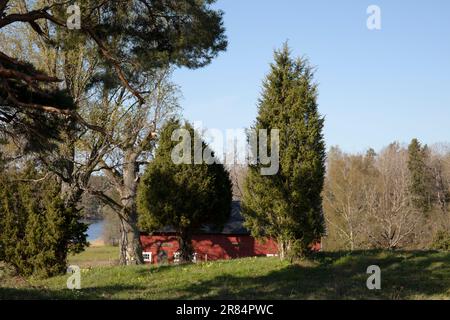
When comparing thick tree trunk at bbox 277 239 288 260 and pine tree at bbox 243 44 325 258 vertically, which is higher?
pine tree at bbox 243 44 325 258

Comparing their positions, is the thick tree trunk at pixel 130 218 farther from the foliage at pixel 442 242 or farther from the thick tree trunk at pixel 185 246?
the foliage at pixel 442 242

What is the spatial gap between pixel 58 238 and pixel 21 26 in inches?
391

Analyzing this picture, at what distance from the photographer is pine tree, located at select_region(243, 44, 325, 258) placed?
1591 cm

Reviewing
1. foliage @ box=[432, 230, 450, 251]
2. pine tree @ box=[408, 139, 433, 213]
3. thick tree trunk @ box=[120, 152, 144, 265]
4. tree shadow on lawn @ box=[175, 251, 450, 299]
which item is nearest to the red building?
thick tree trunk @ box=[120, 152, 144, 265]

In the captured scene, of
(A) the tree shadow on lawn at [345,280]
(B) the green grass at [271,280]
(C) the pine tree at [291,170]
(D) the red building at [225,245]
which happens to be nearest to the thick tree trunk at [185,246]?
(B) the green grass at [271,280]

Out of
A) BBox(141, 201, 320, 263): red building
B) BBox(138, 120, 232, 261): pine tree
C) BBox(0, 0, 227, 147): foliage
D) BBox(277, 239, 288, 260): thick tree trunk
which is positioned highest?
BBox(0, 0, 227, 147): foliage

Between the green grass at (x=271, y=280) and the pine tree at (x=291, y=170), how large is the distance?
3.59 feet

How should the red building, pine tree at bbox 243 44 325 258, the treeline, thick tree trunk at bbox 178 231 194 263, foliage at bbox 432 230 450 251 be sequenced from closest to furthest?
1. pine tree at bbox 243 44 325 258
2. thick tree trunk at bbox 178 231 194 263
3. foliage at bbox 432 230 450 251
4. the red building
5. the treeline

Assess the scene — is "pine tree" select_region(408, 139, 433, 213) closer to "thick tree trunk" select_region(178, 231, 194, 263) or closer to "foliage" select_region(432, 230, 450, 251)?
"foliage" select_region(432, 230, 450, 251)

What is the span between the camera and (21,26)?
23016 mm

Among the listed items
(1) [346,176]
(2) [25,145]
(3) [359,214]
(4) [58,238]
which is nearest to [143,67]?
(2) [25,145]

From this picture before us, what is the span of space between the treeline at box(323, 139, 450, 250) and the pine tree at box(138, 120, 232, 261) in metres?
16.9

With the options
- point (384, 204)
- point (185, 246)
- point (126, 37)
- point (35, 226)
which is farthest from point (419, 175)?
point (126, 37)
